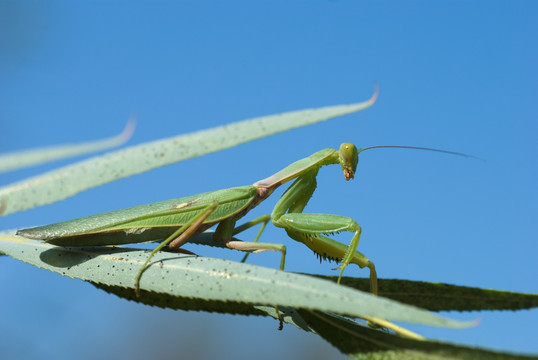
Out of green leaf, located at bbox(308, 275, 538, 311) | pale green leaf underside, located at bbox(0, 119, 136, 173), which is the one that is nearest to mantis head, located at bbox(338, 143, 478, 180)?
green leaf, located at bbox(308, 275, 538, 311)

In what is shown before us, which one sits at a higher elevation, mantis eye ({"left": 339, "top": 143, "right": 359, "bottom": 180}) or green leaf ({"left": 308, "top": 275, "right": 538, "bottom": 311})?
mantis eye ({"left": 339, "top": 143, "right": 359, "bottom": 180})

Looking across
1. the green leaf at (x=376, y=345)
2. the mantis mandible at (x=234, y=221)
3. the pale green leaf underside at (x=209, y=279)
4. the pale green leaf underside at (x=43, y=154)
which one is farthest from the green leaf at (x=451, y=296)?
the pale green leaf underside at (x=43, y=154)

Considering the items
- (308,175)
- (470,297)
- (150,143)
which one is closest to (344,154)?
(308,175)

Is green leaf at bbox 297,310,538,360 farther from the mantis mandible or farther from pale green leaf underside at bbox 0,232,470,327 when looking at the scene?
the mantis mandible

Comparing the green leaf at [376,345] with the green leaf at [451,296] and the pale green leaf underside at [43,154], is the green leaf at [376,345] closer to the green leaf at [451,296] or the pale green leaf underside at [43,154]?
the green leaf at [451,296]

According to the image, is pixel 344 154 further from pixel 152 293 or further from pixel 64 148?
pixel 64 148

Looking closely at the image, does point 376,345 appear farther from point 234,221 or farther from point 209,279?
point 234,221
